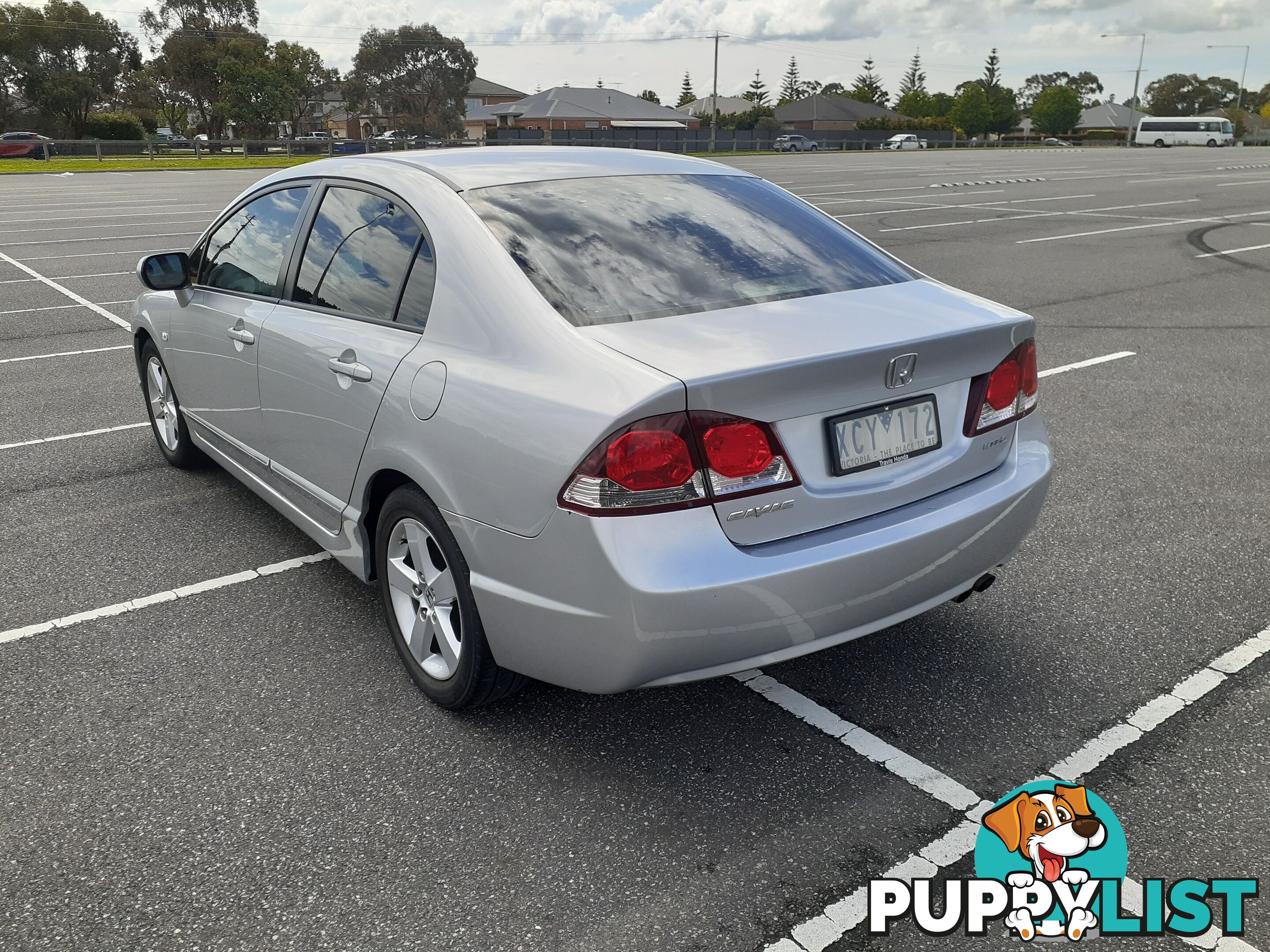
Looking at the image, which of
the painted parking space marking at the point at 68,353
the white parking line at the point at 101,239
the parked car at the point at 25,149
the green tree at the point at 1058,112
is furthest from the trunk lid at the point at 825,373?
the green tree at the point at 1058,112

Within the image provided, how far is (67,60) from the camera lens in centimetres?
7481

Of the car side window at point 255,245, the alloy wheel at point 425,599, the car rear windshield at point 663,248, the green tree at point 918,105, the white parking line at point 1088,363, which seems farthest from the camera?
the green tree at point 918,105

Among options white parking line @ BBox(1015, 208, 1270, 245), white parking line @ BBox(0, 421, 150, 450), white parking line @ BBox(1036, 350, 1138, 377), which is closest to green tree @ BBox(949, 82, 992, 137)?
white parking line @ BBox(1015, 208, 1270, 245)

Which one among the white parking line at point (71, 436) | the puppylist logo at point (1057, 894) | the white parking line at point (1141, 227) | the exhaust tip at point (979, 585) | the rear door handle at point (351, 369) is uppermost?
the rear door handle at point (351, 369)

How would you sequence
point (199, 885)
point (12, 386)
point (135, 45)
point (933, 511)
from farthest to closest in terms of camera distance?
point (135, 45) → point (12, 386) → point (933, 511) → point (199, 885)

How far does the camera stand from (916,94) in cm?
13438

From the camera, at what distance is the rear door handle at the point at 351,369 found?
3.23 metres

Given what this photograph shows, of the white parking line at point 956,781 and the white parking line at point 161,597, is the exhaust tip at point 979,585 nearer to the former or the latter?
the white parking line at point 956,781

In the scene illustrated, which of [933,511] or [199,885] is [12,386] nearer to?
[199,885]

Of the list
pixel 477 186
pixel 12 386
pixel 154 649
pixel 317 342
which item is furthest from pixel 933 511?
pixel 12 386

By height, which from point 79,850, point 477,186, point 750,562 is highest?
point 477,186

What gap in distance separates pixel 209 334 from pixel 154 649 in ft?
4.81

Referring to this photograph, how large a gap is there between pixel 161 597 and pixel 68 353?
5310 millimetres

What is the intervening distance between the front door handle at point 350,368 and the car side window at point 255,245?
0.74 meters
